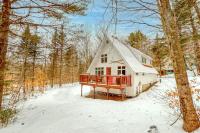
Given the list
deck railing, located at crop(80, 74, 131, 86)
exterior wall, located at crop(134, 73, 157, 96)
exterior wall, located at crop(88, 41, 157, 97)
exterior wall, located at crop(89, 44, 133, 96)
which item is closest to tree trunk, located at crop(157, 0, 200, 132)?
deck railing, located at crop(80, 74, 131, 86)

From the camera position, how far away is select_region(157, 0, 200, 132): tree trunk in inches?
233

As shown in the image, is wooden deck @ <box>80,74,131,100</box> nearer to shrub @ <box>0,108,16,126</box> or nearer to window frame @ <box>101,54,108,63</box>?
window frame @ <box>101,54,108,63</box>

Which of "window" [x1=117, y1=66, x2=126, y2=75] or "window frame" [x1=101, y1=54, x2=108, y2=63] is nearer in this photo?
"window" [x1=117, y1=66, x2=126, y2=75]

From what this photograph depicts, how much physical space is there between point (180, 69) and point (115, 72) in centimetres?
1868

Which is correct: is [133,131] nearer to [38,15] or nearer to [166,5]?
[166,5]

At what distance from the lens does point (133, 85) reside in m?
22.5

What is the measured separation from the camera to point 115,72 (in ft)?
80.9

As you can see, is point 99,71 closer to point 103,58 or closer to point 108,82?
point 103,58

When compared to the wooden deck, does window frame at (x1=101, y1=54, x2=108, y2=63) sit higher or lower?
higher

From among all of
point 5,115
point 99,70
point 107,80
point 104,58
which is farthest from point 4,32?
point 99,70

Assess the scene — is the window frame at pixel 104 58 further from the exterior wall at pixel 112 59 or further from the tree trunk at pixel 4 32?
the tree trunk at pixel 4 32

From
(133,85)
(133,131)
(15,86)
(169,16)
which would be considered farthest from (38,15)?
(133,85)

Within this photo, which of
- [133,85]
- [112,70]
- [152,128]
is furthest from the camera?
[112,70]

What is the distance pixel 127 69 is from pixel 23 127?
15753 millimetres
